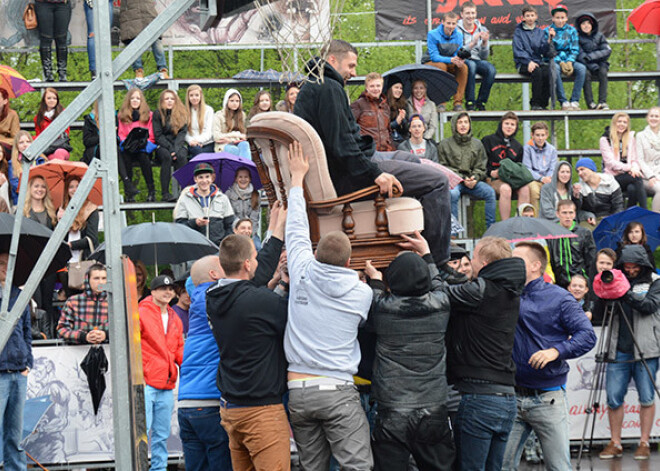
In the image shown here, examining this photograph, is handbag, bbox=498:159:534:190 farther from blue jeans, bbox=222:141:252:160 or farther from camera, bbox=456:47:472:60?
blue jeans, bbox=222:141:252:160

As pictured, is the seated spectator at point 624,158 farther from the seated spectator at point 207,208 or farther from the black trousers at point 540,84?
the seated spectator at point 207,208

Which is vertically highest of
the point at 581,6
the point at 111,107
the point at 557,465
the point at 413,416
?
the point at 581,6

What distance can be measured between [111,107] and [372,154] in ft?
5.91

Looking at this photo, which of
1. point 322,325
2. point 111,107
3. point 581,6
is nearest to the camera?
point 111,107

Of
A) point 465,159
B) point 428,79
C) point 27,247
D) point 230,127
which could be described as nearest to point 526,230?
point 465,159

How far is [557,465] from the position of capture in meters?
6.72

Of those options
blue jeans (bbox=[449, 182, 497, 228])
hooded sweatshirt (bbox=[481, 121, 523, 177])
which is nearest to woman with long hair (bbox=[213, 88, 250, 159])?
blue jeans (bbox=[449, 182, 497, 228])

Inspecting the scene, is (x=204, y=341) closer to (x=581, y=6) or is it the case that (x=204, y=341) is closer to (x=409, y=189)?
(x=409, y=189)

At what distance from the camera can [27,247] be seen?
30.4 ft

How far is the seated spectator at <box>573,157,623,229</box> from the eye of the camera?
13422 mm

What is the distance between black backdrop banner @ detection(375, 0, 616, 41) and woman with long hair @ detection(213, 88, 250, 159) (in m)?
4.30

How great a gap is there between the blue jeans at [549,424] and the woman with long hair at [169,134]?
789 cm

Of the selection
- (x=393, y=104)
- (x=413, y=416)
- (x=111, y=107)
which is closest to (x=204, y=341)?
(x=413, y=416)

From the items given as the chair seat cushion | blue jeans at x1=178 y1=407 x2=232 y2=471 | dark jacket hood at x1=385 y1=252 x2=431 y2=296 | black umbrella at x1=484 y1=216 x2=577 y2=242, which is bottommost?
blue jeans at x1=178 y1=407 x2=232 y2=471
